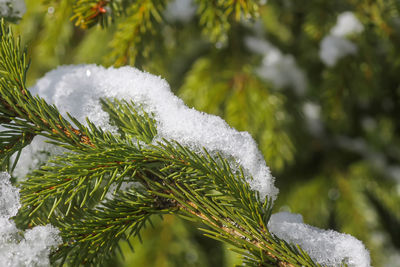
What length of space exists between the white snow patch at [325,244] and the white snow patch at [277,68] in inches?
37.6

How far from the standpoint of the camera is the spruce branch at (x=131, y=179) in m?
0.55

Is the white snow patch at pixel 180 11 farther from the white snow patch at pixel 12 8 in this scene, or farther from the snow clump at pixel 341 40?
the white snow patch at pixel 12 8

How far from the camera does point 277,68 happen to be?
158 cm

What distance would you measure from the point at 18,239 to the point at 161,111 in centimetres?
31

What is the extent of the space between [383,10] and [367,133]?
2.29 ft

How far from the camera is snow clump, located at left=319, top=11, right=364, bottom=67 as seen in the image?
4.49ft

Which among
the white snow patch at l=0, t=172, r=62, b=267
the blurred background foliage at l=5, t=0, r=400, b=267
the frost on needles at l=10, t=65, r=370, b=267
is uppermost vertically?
the blurred background foliage at l=5, t=0, r=400, b=267

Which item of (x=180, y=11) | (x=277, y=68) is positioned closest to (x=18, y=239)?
(x=180, y=11)

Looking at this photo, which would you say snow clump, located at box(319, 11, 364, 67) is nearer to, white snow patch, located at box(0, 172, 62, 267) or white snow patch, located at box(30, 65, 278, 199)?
white snow patch, located at box(30, 65, 278, 199)

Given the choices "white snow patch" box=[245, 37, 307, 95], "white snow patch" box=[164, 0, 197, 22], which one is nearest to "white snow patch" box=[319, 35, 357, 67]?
"white snow patch" box=[245, 37, 307, 95]

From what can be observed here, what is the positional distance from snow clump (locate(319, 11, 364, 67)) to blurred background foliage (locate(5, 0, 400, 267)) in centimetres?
2

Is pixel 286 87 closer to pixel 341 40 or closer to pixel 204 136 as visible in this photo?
pixel 341 40

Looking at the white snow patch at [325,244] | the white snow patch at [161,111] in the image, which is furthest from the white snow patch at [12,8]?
the white snow patch at [325,244]

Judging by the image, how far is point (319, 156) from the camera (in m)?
1.94
